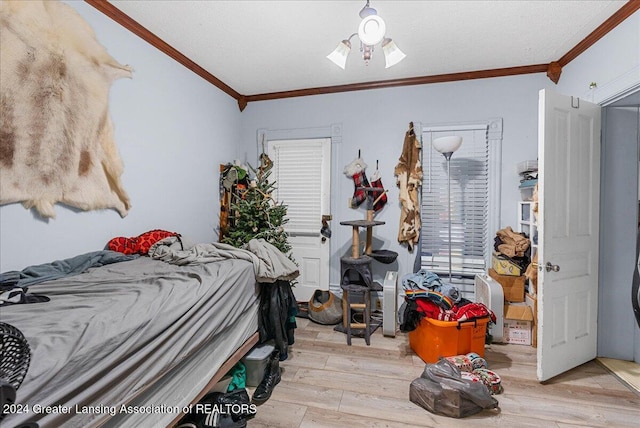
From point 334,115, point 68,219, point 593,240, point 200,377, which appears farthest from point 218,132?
point 593,240

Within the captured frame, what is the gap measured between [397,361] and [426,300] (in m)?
0.56

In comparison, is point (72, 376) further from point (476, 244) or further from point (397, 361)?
point (476, 244)

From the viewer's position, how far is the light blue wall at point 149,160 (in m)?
1.76

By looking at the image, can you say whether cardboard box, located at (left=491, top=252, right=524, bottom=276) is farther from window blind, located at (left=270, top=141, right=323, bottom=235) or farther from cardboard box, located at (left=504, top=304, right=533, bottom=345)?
window blind, located at (left=270, top=141, right=323, bottom=235)

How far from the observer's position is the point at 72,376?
35.2 inches

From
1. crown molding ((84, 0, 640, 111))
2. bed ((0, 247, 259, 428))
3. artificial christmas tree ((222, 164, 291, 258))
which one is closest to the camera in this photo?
bed ((0, 247, 259, 428))

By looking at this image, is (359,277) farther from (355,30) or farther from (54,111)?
(54,111)

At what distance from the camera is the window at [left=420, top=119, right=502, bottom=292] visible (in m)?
3.14

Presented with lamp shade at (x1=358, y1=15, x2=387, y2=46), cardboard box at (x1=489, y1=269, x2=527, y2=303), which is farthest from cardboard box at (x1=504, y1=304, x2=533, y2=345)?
lamp shade at (x1=358, y1=15, x2=387, y2=46)

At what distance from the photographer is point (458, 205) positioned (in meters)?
3.22

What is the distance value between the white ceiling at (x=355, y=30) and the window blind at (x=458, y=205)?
31.5 inches

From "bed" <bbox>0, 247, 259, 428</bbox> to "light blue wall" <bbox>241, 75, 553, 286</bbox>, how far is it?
1964mm

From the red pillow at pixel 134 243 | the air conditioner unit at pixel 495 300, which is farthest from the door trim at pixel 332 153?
the red pillow at pixel 134 243

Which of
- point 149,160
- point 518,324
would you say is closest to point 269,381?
point 149,160
